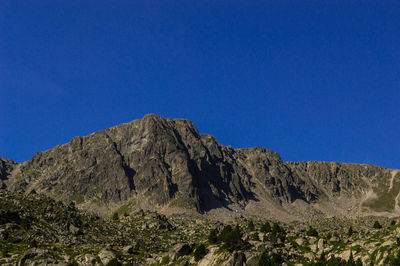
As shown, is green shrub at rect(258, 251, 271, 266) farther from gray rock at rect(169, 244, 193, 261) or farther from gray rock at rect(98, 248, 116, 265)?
gray rock at rect(98, 248, 116, 265)

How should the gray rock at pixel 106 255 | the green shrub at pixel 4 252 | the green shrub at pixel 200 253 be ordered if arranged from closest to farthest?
the green shrub at pixel 200 253, the green shrub at pixel 4 252, the gray rock at pixel 106 255

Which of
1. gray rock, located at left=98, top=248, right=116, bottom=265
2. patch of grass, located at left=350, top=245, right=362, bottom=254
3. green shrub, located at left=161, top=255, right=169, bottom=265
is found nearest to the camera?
patch of grass, located at left=350, top=245, right=362, bottom=254

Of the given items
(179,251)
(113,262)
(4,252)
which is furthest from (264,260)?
(4,252)

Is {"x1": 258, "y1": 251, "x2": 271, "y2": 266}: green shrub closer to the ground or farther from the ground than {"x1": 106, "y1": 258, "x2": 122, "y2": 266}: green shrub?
closer to the ground

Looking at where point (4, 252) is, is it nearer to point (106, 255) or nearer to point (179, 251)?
point (106, 255)

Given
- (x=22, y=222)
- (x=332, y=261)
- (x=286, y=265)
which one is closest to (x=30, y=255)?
(x=22, y=222)

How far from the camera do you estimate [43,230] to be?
511 feet

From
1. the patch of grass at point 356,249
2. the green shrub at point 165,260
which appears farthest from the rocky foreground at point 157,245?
the patch of grass at point 356,249

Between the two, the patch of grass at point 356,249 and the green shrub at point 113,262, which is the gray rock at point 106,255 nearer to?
the green shrub at point 113,262

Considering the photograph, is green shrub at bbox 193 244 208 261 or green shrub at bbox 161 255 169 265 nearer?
green shrub at bbox 193 244 208 261

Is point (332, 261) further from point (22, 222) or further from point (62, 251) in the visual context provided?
point (22, 222)

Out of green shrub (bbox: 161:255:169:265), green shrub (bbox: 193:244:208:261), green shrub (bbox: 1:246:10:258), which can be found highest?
green shrub (bbox: 1:246:10:258)

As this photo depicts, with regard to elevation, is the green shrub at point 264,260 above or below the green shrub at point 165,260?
below

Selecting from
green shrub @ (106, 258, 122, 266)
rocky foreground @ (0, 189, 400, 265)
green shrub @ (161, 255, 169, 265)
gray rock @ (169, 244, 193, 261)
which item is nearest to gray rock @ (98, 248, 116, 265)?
rocky foreground @ (0, 189, 400, 265)
